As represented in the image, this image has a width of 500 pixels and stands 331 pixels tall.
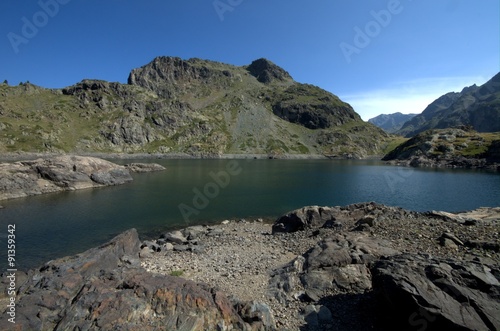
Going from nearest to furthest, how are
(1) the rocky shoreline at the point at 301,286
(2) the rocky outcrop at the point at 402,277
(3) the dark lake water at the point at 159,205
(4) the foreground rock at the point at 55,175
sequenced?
(2) the rocky outcrop at the point at 402,277 < (1) the rocky shoreline at the point at 301,286 < (3) the dark lake water at the point at 159,205 < (4) the foreground rock at the point at 55,175

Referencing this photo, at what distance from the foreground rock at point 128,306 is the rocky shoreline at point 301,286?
6 cm

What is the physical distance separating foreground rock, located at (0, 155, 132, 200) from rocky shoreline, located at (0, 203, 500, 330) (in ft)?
190

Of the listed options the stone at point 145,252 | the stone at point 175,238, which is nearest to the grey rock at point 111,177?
the stone at point 175,238

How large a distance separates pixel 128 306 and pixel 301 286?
11858mm

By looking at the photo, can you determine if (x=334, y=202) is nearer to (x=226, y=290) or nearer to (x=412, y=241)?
(x=412, y=241)

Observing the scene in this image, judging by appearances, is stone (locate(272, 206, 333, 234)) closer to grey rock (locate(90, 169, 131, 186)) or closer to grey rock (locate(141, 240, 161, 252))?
grey rock (locate(141, 240, 161, 252))

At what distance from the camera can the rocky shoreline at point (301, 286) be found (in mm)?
13742

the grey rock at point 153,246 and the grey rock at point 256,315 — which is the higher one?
the grey rock at point 256,315

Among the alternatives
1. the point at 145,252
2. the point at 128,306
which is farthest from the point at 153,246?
the point at 128,306

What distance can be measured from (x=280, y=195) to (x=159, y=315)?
59.9m

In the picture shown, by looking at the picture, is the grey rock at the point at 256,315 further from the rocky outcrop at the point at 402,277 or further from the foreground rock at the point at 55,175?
the foreground rock at the point at 55,175

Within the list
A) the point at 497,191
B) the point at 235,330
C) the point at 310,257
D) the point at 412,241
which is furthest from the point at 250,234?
the point at 497,191

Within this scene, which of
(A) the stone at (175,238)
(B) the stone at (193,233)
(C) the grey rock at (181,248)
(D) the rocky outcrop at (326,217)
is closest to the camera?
(C) the grey rock at (181,248)

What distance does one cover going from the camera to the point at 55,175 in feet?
251
